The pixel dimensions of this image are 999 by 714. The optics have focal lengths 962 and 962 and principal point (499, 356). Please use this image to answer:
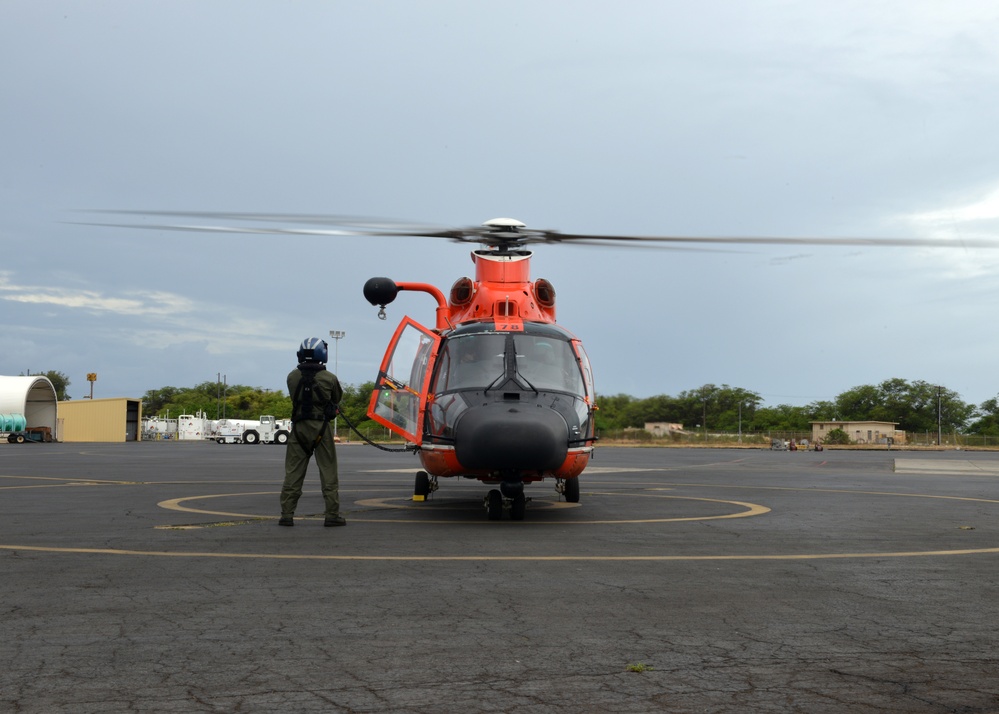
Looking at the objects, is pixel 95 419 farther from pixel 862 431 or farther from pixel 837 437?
pixel 862 431

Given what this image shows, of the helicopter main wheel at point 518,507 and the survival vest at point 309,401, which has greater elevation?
the survival vest at point 309,401

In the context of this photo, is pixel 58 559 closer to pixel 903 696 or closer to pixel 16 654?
pixel 16 654

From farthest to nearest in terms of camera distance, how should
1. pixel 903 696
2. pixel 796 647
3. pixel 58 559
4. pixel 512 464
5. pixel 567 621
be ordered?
pixel 512 464 → pixel 58 559 → pixel 567 621 → pixel 796 647 → pixel 903 696

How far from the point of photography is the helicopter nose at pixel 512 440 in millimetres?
11062

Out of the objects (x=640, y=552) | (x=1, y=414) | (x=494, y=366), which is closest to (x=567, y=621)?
(x=640, y=552)

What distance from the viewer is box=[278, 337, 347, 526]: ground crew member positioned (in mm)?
11422

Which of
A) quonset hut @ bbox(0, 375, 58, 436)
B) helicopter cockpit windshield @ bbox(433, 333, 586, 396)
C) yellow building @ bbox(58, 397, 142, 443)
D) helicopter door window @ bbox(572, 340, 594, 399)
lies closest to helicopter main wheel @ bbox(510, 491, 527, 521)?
helicopter cockpit windshield @ bbox(433, 333, 586, 396)

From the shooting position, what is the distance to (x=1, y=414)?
218 ft

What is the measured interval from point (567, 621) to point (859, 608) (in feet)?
6.39

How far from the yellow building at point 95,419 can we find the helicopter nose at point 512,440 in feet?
265

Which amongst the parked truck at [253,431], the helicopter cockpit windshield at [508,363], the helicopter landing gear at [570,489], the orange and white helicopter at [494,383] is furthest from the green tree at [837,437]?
the helicopter cockpit windshield at [508,363]

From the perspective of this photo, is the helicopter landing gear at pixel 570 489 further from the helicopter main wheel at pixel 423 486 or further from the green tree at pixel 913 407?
the green tree at pixel 913 407

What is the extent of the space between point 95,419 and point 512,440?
82445mm

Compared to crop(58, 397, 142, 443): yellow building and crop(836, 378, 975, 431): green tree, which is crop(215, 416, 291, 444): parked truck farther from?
crop(836, 378, 975, 431): green tree
